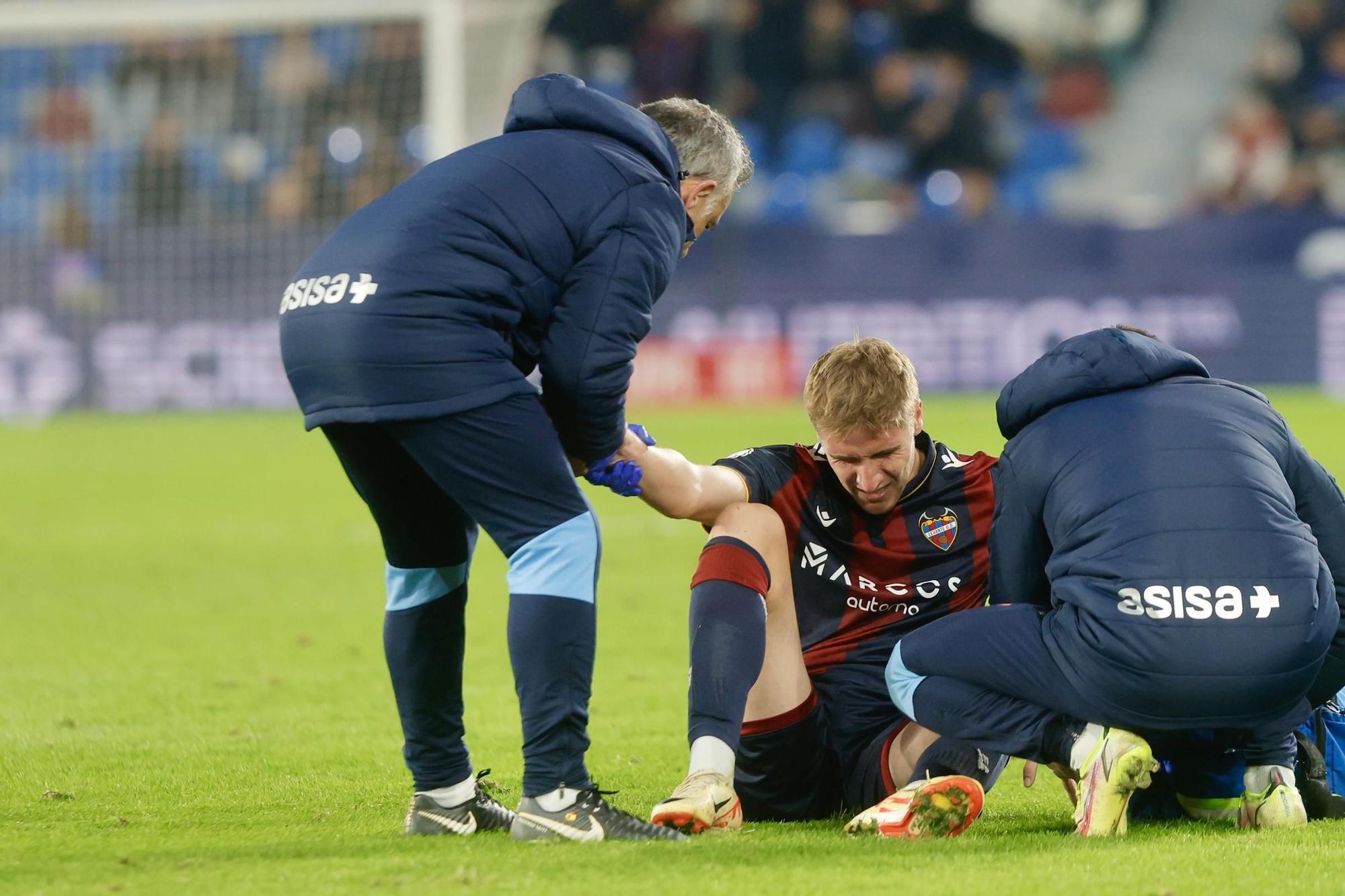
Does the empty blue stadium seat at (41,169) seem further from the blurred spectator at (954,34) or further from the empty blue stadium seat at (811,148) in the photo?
the blurred spectator at (954,34)

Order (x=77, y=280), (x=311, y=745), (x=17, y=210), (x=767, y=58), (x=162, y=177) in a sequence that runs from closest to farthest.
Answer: (x=311, y=745) < (x=77, y=280) < (x=162, y=177) < (x=17, y=210) < (x=767, y=58)

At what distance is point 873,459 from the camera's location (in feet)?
13.2

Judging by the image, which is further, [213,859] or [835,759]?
[835,759]

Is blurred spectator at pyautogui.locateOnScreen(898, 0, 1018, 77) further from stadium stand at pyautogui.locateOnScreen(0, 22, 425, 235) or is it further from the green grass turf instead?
the green grass turf

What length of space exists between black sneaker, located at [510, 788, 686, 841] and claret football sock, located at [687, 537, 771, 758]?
0.85ft

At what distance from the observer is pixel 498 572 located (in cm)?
939

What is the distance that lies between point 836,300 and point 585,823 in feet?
46.1

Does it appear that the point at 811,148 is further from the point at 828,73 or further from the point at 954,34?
the point at 954,34

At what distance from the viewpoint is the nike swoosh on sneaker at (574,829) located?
11.9ft

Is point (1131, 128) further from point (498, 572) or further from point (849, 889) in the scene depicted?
point (849, 889)

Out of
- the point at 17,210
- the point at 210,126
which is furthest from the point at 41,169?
the point at 210,126

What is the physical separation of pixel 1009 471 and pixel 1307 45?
747 inches

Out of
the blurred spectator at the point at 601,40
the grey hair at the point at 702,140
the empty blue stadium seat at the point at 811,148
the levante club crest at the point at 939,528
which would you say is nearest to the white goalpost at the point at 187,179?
the blurred spectator at the point at 601,40

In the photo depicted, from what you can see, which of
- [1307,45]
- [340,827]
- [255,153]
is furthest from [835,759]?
[1307,45]
